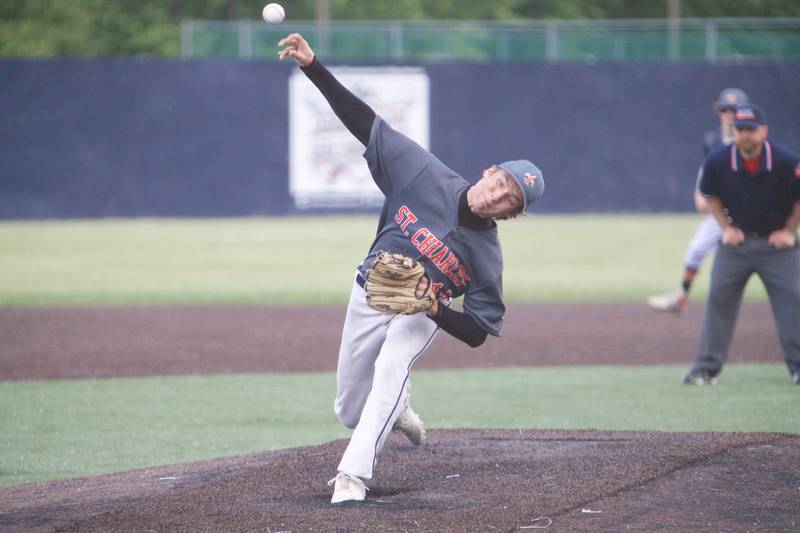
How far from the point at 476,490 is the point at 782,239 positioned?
3.80 meters

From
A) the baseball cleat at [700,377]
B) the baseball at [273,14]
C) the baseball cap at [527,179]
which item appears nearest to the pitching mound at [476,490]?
the baseball cap at [527,179]

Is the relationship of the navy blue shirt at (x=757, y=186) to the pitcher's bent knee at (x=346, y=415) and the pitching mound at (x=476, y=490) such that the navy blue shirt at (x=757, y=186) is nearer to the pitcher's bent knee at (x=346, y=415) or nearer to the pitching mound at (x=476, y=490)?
the pitching mound at (x=476, y=490)

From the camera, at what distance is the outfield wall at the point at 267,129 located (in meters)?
22.4

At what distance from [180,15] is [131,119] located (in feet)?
51.2

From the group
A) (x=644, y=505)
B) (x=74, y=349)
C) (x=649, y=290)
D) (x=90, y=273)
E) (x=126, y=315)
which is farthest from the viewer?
(x=90, y=273)

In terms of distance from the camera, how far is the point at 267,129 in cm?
2306

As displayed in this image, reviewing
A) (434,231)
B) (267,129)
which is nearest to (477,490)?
(434,231)

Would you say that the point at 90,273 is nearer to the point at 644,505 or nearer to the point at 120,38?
the point at 644,505

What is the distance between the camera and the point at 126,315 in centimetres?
1148

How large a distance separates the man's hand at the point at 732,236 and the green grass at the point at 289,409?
3.40ft

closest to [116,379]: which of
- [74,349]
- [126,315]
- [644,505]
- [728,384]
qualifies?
[74,349]

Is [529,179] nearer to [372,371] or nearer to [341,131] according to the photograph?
[372,371]

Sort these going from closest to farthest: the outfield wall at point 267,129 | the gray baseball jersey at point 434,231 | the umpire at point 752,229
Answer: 1. the gray baseball jersey at point 434,231
2. the umpire at point 752,229
3. the outfield wall at point 267,129

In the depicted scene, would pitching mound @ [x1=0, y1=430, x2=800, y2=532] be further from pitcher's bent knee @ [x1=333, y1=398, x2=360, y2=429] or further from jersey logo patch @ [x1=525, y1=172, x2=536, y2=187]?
jersey logo patch @ [x1=525, y1=172, x2=536, y2=187]
